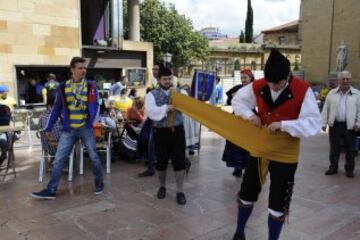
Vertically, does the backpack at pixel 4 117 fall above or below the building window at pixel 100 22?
below

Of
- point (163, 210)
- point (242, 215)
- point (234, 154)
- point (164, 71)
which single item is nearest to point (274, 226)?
point (242, 215)

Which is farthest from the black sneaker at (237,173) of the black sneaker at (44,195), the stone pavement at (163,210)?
the black sneaker at (44,195)

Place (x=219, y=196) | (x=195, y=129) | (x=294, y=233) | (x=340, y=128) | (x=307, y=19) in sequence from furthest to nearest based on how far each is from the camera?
(x=307, y=19) < (x=195, y=129) < (x=340, y=128) < (x=219, y=196) < (x=294, y=233)

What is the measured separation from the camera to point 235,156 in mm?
5629

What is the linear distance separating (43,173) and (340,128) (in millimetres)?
4607

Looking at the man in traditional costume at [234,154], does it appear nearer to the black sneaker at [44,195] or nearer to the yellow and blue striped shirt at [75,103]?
the yellow and blue striped shirt at [75,103]

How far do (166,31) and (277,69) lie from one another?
2996cm

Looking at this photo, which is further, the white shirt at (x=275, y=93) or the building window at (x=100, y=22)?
the building window at (x=100, y=22)

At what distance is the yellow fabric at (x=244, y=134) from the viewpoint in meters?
Result: 3.00

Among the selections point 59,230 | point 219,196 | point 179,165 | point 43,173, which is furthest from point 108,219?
point 43,173

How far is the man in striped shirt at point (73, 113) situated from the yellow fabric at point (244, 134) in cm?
111

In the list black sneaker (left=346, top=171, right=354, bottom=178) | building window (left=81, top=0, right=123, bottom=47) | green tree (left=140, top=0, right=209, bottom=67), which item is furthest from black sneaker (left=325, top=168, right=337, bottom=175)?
green tree (left=140, top=0, right=209, bottom=67)

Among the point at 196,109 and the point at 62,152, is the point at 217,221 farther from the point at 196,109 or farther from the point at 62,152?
the point at 62,152

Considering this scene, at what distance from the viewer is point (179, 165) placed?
15.0 ft
